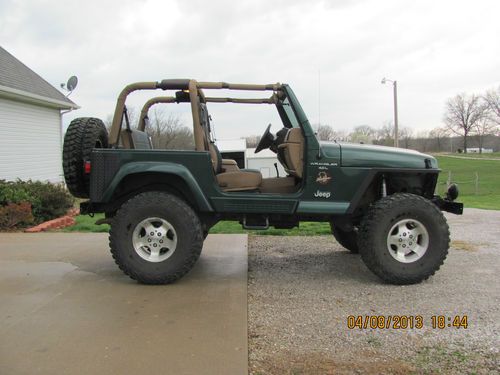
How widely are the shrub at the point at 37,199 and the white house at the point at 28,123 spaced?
363 cm

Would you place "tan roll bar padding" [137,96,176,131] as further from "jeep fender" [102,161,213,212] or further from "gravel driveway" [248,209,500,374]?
"gravel driveway" [248,209,500,374]

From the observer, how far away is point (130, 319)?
11.9ft

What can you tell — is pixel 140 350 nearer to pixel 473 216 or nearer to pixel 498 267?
pixel 498 267

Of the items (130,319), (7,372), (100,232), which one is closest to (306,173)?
(130,319)

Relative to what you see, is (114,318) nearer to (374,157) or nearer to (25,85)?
(374,157)

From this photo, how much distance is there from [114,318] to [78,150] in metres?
1.86

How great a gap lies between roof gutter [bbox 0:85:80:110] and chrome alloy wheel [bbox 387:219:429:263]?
10379mm

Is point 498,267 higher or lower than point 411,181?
lower

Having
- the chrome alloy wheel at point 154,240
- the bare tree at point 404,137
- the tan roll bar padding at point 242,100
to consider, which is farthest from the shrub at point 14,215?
the bare tree at point 404,137

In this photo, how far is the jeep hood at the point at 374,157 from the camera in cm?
466

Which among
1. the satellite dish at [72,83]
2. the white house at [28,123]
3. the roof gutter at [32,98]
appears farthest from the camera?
the satellite dish at [72,83]

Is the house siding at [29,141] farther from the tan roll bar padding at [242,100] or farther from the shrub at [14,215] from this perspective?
the tan roll bar padding at [242,100]

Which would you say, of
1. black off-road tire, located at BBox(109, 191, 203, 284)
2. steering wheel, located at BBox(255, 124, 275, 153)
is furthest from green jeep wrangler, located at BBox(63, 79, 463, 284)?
steering wheel, located at BBox(255, 124, 275, 153)

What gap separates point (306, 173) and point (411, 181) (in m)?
1.32
